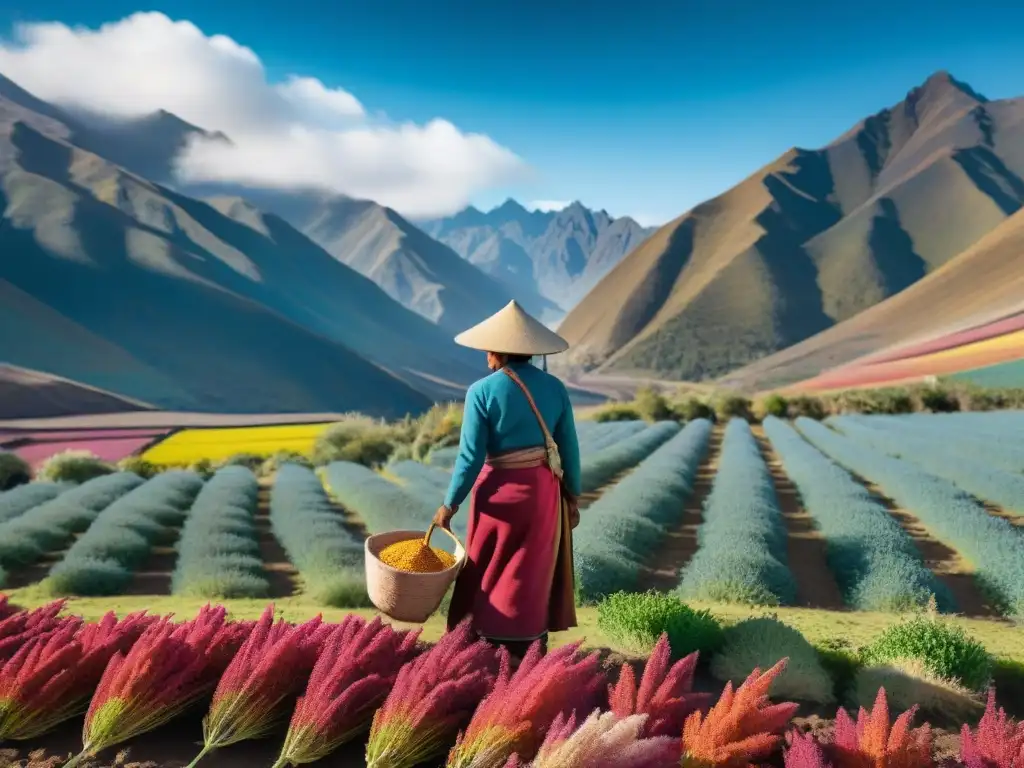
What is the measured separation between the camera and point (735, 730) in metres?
2.15

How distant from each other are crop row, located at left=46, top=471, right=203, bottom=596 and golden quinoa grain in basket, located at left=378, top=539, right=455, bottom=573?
3849mm

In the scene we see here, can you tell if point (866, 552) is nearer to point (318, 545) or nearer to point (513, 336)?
point (513, 336)

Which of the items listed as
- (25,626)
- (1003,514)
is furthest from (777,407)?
(25,626)

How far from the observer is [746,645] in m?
3.49

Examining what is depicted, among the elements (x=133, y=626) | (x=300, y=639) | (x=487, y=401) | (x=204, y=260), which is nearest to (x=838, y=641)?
(x=487, y=401)

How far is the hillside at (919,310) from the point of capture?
176 feet

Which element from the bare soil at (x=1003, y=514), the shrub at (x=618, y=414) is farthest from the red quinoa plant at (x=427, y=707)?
the shrub at (x=618, y=414)

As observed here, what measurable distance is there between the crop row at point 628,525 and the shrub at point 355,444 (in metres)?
9.42

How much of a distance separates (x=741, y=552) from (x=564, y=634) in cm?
197

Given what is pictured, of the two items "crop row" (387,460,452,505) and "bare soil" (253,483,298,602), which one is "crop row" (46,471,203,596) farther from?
"crop row" (387,460,452,505)

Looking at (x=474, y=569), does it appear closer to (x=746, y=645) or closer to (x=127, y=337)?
(x=746, y=645)

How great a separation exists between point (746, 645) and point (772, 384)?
2181 inches

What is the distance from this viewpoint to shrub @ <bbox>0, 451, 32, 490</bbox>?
14.4 metres

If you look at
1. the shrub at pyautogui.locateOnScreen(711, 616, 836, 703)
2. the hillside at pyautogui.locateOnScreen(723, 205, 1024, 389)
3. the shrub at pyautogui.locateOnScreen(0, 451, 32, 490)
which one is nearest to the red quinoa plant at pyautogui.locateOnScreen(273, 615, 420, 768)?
the shrub at pyautogui.locateOnScreen(711, 616, 836, 703)
